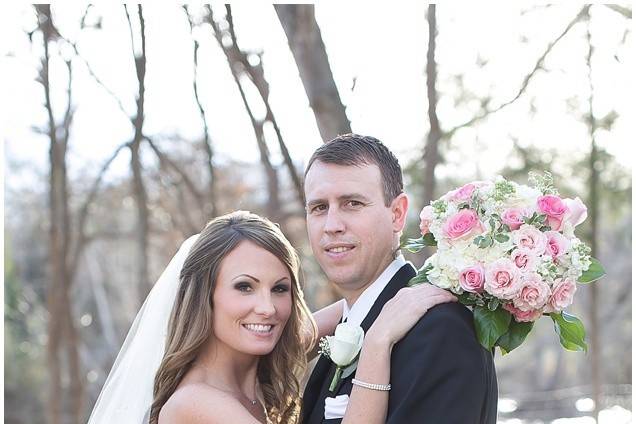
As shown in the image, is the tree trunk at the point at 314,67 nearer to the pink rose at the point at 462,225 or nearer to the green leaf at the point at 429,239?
the green leaf at the point at 429,239

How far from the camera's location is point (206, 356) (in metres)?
4.14

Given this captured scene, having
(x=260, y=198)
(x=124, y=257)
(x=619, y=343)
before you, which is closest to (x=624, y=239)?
(x=619, y=343)

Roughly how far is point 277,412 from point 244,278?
0.71 meters

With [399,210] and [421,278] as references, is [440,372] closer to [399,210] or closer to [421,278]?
[421,278]

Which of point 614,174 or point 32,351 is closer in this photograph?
point 614,174

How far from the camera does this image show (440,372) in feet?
10.4

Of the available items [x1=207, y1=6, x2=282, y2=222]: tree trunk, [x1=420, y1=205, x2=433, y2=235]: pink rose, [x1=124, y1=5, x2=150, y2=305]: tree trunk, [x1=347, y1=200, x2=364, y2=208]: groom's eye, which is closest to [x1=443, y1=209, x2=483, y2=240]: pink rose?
[x1=420, y1=205, x2=433, y2=235]: pink rose

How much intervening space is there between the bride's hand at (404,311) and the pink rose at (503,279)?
8.3 inches

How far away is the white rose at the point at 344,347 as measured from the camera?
3500 mm

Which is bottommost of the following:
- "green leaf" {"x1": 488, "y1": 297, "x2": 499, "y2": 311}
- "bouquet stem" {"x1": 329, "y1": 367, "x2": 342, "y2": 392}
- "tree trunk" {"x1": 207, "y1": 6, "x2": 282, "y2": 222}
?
"bouquet stem" {"x1": 329, "y1": 367, "x2": 342, "y2": 392}

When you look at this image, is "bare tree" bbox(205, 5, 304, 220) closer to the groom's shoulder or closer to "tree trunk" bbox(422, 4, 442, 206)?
"tree trunk" bbox(422, 4, 442, 206)

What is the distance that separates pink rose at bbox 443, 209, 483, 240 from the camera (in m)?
3.26

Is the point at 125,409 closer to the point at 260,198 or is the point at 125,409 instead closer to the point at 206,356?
the point at 206,356

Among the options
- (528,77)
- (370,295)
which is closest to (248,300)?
(370,295)
